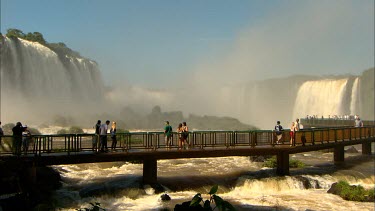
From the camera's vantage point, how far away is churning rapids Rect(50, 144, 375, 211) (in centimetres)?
1652

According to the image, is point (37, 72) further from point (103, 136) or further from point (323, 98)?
point (323, 98)

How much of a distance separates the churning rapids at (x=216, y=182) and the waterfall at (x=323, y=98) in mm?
40862

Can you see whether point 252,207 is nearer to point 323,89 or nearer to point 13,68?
point 13,68

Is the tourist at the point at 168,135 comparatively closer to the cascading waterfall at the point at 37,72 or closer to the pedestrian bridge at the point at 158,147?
the pedestrian bridge at the point at 158,147

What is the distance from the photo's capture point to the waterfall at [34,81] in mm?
53094

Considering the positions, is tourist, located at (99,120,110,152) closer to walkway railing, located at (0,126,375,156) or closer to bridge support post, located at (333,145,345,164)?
walkway railing, located at (0,126,375,156)

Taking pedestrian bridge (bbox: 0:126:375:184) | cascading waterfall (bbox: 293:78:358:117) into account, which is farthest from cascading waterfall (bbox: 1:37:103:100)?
cascading waterfall (bbox: 293:78:358:117)

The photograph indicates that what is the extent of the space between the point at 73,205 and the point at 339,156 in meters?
20.2

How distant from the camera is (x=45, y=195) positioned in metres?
16.2

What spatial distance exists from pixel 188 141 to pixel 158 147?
1668 mm

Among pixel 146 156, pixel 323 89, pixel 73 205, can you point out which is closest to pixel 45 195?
pixel 73 205

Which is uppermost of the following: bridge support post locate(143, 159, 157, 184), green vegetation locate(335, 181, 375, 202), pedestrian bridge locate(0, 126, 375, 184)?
pedestrian bridge locate(0, 126, 375, 184)

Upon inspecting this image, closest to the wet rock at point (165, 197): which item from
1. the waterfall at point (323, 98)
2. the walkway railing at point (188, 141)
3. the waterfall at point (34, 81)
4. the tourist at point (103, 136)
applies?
the walkway railing at point (188, 141)

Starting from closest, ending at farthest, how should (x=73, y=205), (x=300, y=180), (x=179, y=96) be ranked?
(x=73, y=205), (x=300, y=180), (x=179, y=96)
